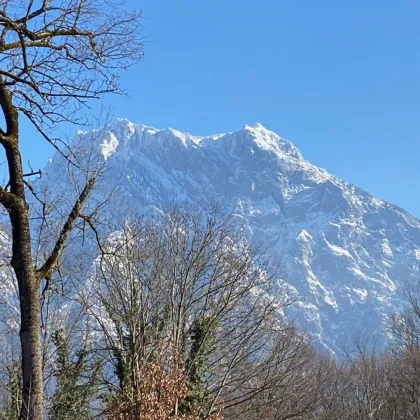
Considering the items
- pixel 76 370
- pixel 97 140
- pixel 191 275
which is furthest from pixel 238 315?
pixel 97 140

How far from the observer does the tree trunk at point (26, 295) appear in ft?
16.6

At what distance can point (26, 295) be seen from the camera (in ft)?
17.1

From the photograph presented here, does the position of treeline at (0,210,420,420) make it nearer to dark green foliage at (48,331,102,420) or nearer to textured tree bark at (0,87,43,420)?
dark green foliage at (48,331,102,420)

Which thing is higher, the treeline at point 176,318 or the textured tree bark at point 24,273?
the treeline at point 176,318

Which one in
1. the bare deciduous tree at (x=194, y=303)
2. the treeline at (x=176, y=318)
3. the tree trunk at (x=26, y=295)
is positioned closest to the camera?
the tree trunk at (x=26, y=295)

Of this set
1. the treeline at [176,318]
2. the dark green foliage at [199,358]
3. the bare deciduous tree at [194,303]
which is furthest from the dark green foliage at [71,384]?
the dark green foliage at [199,358]

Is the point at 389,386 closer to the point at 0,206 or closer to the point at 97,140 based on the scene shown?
the point at 97,140

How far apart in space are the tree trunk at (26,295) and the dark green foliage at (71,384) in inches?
448

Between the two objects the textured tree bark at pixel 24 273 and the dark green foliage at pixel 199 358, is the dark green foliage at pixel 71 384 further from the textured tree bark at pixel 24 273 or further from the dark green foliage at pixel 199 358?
the textured tree bark at pixel 24 273

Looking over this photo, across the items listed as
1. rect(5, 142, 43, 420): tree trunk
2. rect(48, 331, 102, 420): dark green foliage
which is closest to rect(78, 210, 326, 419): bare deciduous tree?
rect(48, 331, 102, 420): dark green foliage

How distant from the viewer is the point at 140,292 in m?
16.7

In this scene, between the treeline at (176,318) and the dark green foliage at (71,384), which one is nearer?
the treeline at (176,318)

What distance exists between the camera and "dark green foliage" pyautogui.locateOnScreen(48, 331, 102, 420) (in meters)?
16.8

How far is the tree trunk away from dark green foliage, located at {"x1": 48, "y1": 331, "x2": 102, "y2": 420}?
37.3 ft
